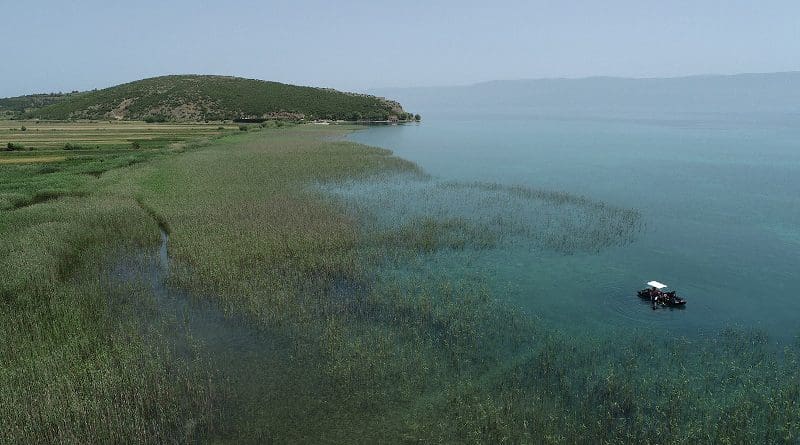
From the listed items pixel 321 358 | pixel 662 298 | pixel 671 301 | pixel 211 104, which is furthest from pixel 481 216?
pixel 211 104

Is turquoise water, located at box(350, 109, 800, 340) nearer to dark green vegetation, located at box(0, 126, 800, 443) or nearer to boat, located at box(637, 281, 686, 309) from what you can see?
boat, located at box(637, 281, 686, 309)

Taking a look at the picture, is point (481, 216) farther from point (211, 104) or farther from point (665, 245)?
point (211, 104)

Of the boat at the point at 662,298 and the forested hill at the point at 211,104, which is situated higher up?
the forested hill at the point at 211,104

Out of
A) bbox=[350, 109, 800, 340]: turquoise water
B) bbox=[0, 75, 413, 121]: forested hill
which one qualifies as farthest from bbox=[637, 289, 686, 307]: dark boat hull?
bbox=[0, 75, 413, 121]: forested hill

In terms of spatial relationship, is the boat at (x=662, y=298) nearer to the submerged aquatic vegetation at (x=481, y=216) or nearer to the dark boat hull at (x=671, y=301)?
the dark boat hull at (x=671, y=301)

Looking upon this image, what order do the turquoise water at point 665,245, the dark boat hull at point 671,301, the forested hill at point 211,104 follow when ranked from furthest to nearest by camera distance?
the forested hill at point 211,104 → the dark boat hull at point 671,301 → the turquoise water at point 665,245

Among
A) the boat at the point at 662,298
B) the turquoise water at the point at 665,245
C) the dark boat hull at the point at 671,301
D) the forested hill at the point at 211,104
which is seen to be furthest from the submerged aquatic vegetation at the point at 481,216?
the forested hill at the point at 211,104
